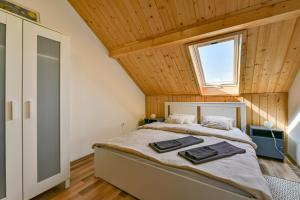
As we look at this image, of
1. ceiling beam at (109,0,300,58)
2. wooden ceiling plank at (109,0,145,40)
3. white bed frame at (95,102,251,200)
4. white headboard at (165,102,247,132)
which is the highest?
wooden ceiling plank at (109,0,145,40)

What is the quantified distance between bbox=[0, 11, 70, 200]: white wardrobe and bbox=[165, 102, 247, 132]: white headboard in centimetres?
266

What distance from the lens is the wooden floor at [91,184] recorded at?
1821 mm

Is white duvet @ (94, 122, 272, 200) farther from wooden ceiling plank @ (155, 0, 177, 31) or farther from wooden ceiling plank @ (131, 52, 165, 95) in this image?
wooden ceiling plank @ (155, 0, 177, 31)

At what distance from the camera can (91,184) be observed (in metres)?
2.06

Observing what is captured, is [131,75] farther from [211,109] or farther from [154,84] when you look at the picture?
[211,109]

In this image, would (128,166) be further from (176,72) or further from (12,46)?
(176,72)

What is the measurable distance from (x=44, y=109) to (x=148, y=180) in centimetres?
140

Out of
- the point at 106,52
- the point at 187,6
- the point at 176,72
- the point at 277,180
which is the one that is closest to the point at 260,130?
the point at 277,180

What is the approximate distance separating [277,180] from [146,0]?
3.02 metres

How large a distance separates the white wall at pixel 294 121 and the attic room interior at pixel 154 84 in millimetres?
18

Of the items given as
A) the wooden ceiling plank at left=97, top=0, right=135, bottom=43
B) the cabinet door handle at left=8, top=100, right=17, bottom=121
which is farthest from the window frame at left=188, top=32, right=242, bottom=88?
the cabinet door handle at left=8, top=100, right=17, bottom=121

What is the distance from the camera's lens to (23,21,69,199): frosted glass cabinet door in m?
1.61

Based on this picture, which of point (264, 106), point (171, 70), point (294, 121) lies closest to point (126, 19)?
point (171, 70)

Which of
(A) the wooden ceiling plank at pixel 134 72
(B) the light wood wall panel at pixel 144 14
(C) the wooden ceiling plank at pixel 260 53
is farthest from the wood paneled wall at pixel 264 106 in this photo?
(B) the light wood wall panel at pixel 144 14
